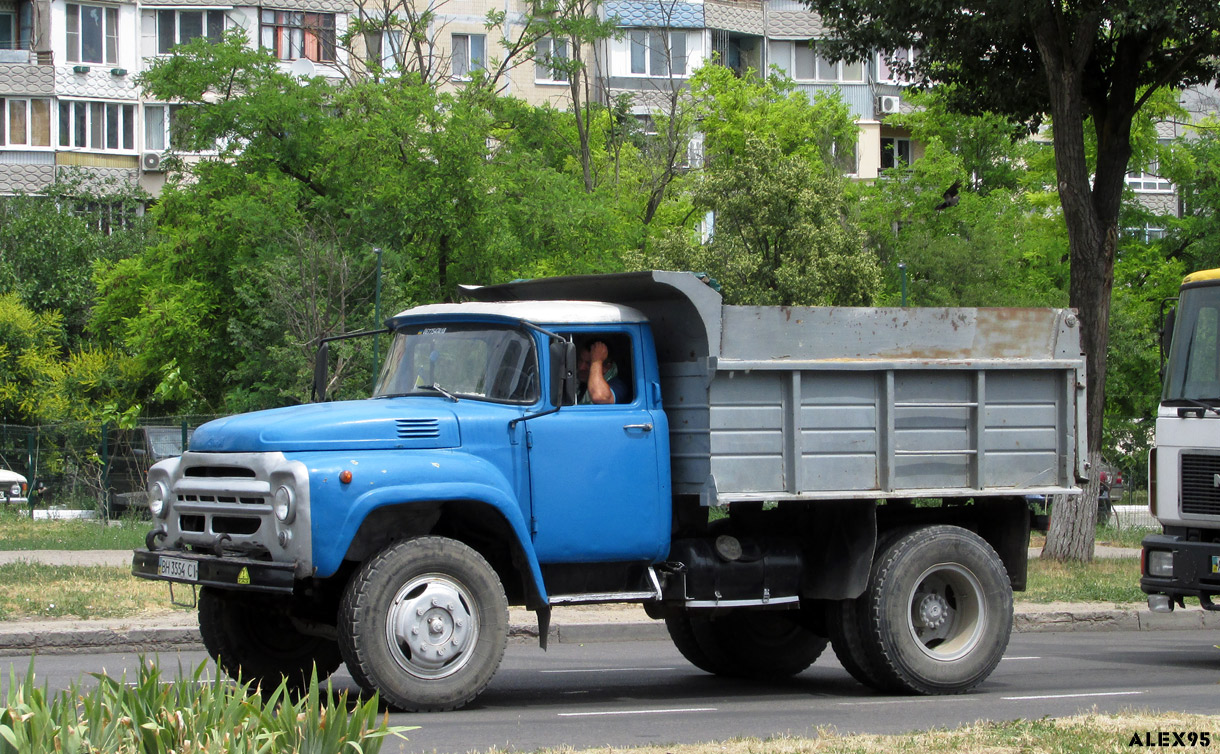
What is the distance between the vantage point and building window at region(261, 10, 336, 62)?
50.9 metres

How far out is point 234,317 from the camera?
34688mm

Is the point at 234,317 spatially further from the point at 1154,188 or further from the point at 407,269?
the point at 1154,188

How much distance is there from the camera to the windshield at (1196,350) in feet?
38.8

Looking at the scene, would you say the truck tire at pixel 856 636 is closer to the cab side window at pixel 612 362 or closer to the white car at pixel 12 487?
the cab side window at pixel 612 362

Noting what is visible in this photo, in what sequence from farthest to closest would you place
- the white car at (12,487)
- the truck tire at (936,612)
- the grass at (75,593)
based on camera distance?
the white car at (12,487)
the grass at (75,593)
the truck tire at (936,612)

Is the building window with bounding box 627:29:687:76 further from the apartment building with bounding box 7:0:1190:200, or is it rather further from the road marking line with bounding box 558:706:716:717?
the road marking line with bounding box 558:706:716:717

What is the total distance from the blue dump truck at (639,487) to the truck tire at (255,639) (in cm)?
2

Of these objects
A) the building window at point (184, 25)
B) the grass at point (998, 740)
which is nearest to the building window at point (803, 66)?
the building window at point (184, 25)

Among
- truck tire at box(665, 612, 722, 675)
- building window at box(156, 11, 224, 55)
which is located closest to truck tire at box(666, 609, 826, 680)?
truck tire at box(665, 612, 722, 675)

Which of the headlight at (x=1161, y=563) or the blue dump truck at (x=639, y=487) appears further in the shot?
the headlight at (x=1161, y=563)

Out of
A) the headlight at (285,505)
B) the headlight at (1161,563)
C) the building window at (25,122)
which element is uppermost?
the building window at (25,122)

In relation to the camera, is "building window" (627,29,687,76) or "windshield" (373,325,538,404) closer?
"windshield" (373,325,538,404)

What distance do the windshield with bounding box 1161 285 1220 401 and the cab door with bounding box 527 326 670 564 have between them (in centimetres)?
484

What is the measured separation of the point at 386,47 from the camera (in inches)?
2034
